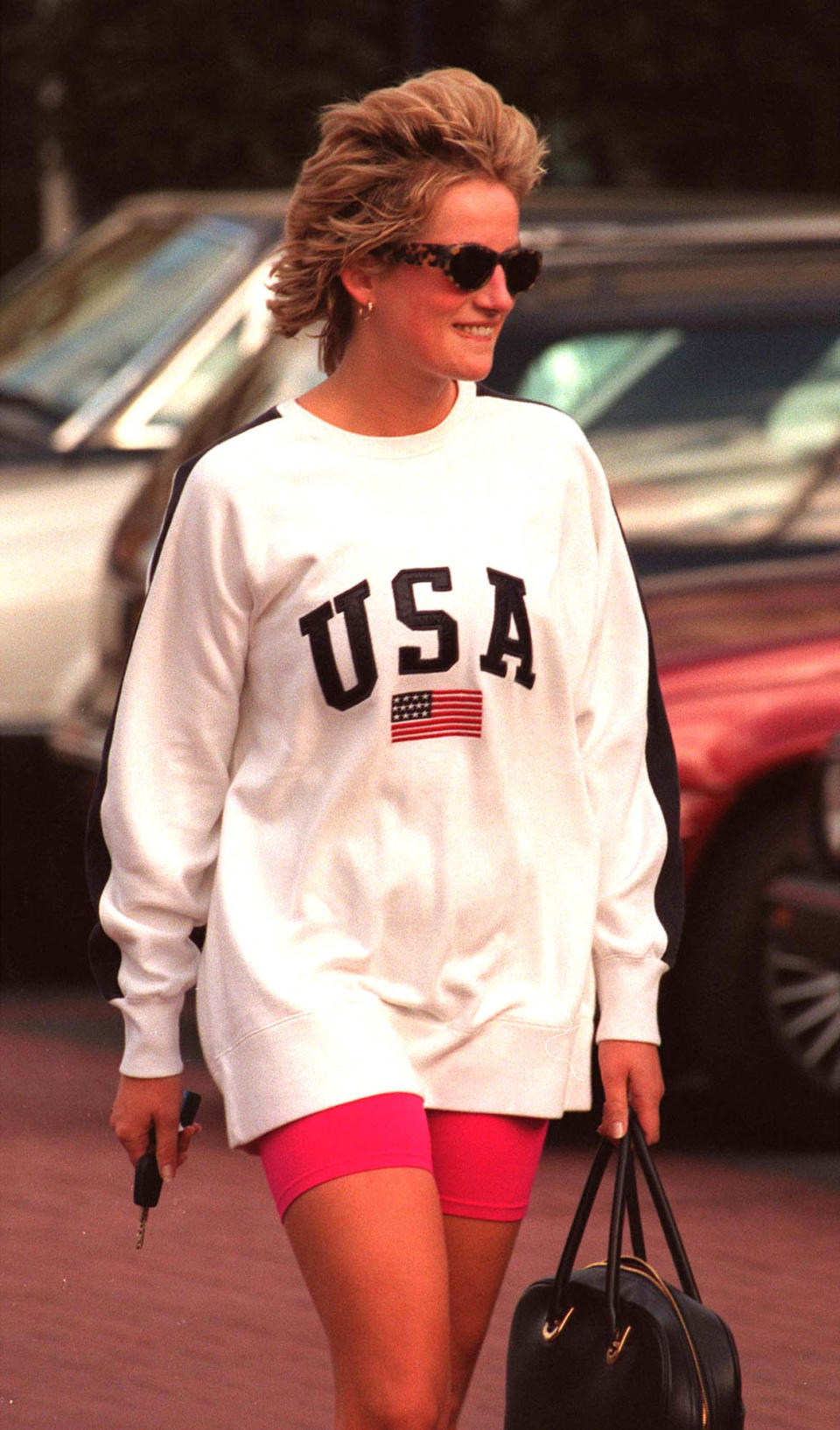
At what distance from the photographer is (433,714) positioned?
3.21 m

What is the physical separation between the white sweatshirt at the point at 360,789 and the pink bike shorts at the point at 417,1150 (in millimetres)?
26

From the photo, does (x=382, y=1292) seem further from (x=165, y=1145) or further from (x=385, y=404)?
(x=385, y=404)

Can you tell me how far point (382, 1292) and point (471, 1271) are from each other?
0.92ft

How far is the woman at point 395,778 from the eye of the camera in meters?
3.19

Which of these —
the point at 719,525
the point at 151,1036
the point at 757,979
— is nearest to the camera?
the point at 151,1036

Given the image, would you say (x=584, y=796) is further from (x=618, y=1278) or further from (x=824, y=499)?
(x=824, y=499)

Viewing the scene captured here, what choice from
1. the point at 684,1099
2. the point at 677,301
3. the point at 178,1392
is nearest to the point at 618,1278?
the point at 178,1392

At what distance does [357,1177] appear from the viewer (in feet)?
10.1

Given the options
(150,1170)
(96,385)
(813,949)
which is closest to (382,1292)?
(150,1170)

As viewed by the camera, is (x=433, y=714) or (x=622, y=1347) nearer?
(x=622, y=1347)

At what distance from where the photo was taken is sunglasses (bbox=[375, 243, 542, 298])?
3.28 metres

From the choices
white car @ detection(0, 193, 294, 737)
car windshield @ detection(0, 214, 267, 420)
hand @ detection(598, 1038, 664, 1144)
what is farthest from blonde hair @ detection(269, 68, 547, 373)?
car windshield @ detection(0, 214, 267, 420)

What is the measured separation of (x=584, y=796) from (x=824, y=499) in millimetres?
3745

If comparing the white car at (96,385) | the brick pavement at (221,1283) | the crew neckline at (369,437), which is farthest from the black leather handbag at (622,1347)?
the white car at (96,385)
